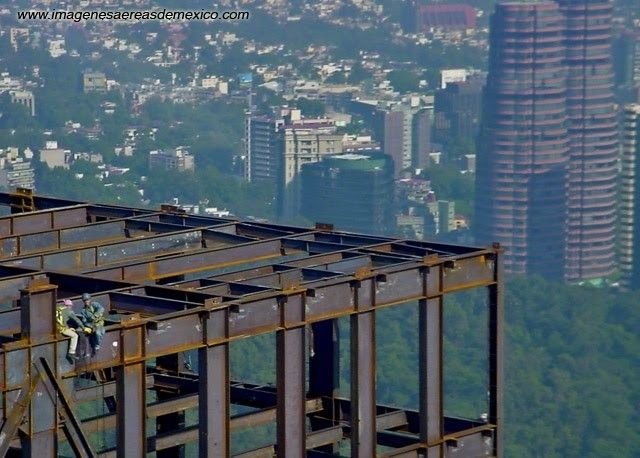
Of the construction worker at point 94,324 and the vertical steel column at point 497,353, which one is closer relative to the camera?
the construction worker at point 94,324

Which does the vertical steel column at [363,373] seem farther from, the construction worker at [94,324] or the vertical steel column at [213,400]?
the construction worker at [94,324]

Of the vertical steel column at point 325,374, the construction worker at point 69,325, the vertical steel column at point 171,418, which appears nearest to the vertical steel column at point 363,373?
the vertical steel column at point 325,374

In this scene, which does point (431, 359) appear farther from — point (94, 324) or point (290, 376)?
point (94, 324)

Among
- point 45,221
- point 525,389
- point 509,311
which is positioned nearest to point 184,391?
point 45,221

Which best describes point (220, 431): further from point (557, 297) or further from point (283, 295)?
point (557, 297)

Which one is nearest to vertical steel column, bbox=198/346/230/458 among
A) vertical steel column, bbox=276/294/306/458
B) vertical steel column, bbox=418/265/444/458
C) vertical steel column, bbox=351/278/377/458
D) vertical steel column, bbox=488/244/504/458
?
vertical steel column, bbox=276/294/306/458

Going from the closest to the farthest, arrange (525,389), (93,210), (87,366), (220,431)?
(87,366)
(220,431)
(93,210)
(525,389)

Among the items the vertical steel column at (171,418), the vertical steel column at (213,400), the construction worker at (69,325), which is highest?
the construction worker at (69,325)
